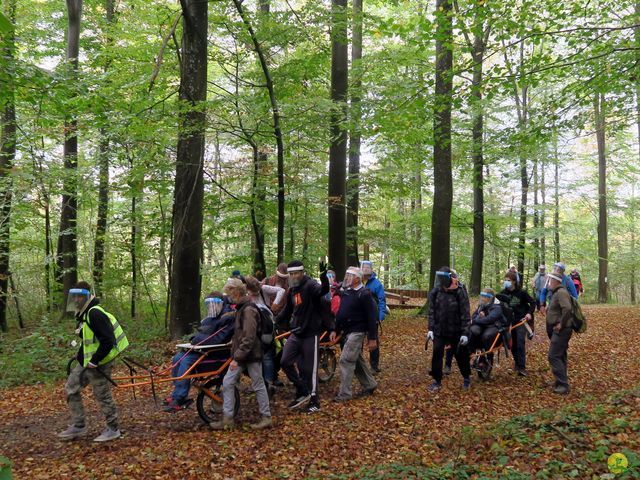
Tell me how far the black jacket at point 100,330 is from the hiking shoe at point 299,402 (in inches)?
101

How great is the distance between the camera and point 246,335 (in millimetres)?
5844

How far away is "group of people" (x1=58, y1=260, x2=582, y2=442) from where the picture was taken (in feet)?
18.8


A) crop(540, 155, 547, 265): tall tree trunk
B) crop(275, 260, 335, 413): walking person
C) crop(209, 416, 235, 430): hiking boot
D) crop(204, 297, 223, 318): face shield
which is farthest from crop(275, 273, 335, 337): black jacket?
crop(540, 155, 547, 265): tall tree trunk

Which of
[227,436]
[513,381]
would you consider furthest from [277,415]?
[513,381]

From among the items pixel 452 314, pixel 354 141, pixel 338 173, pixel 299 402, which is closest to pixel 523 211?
pixel 354 141

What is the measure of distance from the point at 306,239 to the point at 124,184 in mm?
6308

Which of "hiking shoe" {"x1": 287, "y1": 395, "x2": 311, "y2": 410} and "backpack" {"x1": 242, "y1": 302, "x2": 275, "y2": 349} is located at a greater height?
"backpack" {"x1": 242, "y1": 302, "x2": 275, "y2": 349}

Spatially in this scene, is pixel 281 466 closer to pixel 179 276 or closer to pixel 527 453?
pixel 527 453

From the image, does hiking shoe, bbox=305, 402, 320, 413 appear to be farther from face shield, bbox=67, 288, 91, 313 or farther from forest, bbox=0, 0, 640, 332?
forest, bbox=0, 0, 640, 332

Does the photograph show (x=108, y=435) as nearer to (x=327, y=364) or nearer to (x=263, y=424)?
(x=263, y=424)

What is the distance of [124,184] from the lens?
12336 mm

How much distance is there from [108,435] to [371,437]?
10.3 feet

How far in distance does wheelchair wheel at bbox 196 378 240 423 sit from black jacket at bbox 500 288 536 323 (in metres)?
5.48

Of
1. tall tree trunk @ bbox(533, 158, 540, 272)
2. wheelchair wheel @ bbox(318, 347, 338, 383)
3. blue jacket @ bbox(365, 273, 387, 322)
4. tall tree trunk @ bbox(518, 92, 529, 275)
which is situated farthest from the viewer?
tall tree trunk @ bbox(533, 158, 540, 272)
